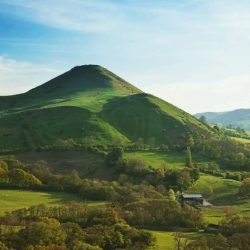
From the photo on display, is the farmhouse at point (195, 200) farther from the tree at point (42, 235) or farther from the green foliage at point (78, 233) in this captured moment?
the tree at point (42, 235)

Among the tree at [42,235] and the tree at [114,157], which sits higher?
the tree at [114,157]

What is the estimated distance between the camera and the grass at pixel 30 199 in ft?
461

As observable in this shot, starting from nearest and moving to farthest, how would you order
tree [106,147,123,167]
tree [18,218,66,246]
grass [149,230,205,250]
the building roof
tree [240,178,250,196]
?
tree [18,218,66,246]
grass [149,230,205,250]
the building roof
tree [240,178,250,196]
tree [106,147,123,167]

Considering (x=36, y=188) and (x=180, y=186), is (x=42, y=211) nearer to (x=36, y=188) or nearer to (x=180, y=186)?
(x=36, y=188)

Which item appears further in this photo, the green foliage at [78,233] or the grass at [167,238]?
the grass at [167,238]

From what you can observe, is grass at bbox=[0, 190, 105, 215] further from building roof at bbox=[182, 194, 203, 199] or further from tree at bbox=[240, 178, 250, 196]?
tree at bbox=[240, 178, 250, 196]

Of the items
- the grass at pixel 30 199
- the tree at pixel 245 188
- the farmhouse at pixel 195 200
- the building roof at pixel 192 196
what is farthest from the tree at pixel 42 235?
the tree at pixel 245 188

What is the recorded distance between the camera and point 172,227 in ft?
403

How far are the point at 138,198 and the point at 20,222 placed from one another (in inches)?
1566

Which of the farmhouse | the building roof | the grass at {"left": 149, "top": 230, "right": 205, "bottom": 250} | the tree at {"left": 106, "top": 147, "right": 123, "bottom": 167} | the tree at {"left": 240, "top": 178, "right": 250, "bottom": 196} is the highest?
the tree at {"left": 106, "top": 147, "right": 123, "bottom": 167}

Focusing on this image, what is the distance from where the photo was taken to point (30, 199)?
14962cm

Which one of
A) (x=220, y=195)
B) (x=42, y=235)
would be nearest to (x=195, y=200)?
(x=220, y=195)

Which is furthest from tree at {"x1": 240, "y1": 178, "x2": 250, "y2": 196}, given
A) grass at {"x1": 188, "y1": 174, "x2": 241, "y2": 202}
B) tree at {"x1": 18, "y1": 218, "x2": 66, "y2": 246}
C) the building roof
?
tree at {"x1": 18, "y1": 218, "x2": 66, "y2": 246}

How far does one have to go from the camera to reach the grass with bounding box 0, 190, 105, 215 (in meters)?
140
